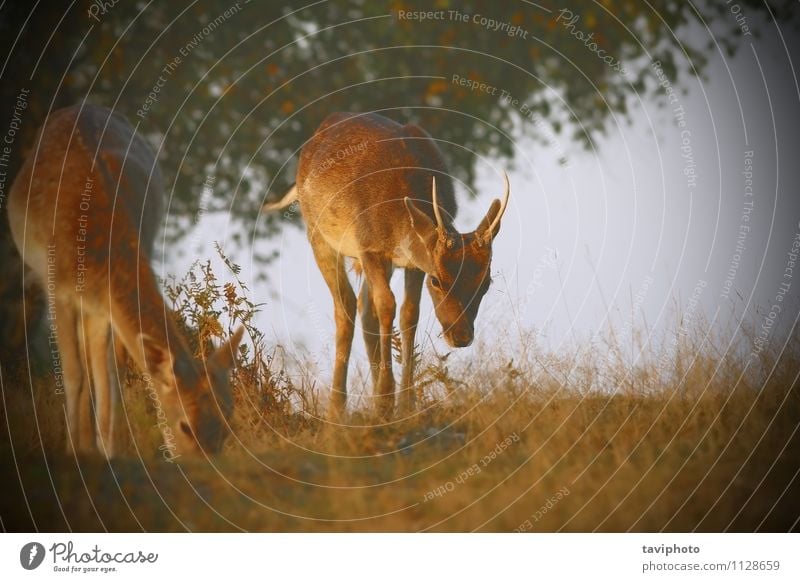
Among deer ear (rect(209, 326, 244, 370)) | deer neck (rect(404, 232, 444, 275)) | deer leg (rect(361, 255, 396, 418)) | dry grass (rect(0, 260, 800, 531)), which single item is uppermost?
deer neck (rect(404, 232, 444, 275))

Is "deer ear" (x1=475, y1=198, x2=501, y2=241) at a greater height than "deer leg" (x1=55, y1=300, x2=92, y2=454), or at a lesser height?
greater

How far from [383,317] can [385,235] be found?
2.48 feet

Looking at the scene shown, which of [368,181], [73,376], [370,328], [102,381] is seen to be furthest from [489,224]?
[73,376]

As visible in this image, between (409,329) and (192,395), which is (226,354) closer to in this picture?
(192,395)

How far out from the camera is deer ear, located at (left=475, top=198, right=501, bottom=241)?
8680 mm

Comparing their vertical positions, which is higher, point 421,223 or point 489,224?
point 421,223

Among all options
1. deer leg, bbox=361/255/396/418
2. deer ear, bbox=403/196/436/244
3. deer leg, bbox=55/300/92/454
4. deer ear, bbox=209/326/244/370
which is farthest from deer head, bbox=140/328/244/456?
deer ear, bbox=403/196/436/244

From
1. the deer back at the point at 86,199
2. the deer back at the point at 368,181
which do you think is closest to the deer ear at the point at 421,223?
the deer back at the point at 368,181

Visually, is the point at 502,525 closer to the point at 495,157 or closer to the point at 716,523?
the point at 716,523

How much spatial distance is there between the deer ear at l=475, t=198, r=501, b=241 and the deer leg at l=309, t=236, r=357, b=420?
177 cm

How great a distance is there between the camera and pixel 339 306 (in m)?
9.96

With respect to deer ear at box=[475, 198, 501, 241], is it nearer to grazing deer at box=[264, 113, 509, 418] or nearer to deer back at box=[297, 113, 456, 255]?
grazing deer at box=[264, 113, 509, 418]

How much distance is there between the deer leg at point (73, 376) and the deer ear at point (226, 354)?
1262 millimetres

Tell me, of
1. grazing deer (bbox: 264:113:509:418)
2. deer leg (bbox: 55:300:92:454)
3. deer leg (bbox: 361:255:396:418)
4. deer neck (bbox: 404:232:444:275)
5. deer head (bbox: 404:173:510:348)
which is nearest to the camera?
deer leg (bbox: 55:300:92:454)
